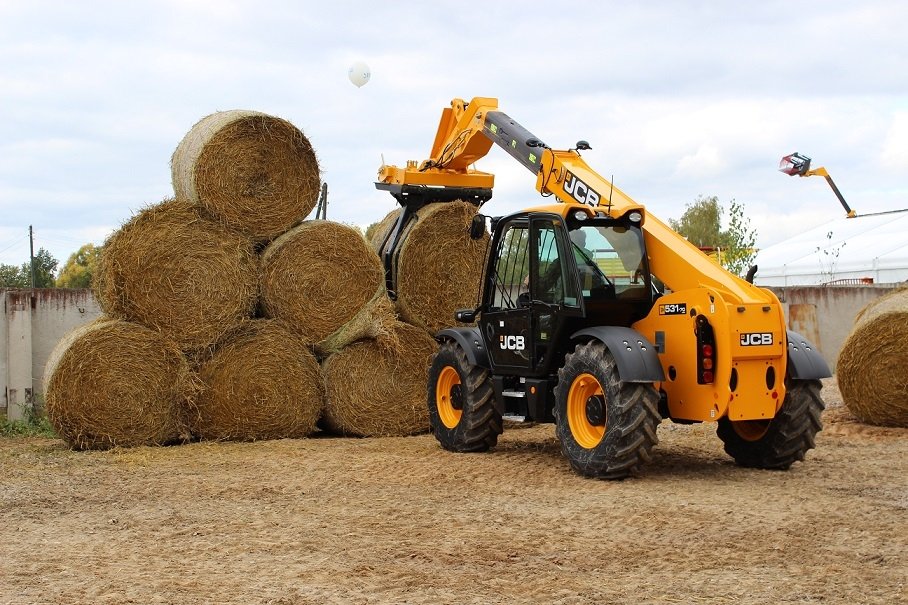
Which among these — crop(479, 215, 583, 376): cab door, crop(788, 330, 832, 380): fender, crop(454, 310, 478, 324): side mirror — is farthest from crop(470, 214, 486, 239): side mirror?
crop(788, 330, 832, 380): fender

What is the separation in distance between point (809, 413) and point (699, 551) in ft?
9.11

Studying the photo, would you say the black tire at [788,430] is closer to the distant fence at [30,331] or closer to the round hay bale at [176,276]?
the round hay bale at [176,276]

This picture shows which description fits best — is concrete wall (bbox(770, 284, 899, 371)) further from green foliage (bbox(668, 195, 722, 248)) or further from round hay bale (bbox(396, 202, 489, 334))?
green foliage (bbox(668, 195, 722, 248))

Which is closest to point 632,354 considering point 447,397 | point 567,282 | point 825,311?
point 567,282

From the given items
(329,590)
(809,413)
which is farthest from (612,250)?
(329,590)

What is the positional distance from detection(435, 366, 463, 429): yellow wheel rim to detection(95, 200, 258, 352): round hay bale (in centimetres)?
183

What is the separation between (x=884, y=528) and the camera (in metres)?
6.05

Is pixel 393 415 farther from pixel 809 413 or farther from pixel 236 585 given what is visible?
pixel 236 585

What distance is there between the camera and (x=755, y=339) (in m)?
7.52

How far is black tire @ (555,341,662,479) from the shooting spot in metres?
7.48

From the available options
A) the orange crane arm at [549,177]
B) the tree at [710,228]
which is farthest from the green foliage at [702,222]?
the orange crane arm at [549,177]

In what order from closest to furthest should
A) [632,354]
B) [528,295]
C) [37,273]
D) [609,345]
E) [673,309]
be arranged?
[632,354]
[609,345]
[673,309]
[528,295]
[37,273]

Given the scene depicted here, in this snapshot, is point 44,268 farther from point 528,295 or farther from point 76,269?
point 528,295

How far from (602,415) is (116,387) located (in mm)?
4171
